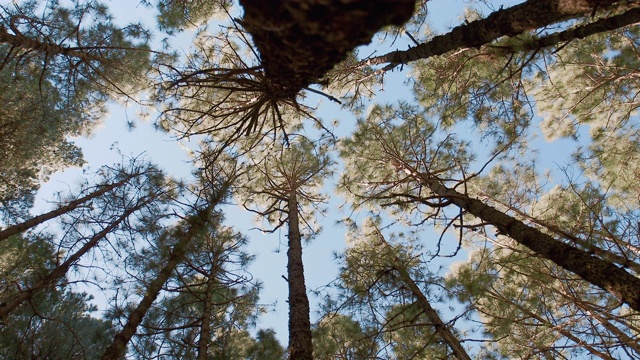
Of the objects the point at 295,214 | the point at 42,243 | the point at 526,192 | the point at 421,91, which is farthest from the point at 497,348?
the point at 42,243

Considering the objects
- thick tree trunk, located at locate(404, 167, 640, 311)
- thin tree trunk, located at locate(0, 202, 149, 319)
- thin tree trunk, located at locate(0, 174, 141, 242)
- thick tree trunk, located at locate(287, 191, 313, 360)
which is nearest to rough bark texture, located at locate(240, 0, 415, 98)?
thick tree trunk, located at locate(404, 167, 640, 311)

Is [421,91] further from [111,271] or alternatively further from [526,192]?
[111,271]

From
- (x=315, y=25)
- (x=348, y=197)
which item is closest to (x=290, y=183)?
(x=348, y=197)

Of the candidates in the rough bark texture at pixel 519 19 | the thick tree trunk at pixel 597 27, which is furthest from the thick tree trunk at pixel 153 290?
the thick tree trunk at pixel 597 27

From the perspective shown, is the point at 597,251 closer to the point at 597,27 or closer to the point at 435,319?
the point at 435,319

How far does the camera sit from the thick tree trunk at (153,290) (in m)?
4.10

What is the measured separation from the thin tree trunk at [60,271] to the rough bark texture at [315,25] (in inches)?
164

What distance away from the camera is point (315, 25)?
136 cm

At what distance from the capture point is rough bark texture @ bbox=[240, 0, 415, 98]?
1258mm

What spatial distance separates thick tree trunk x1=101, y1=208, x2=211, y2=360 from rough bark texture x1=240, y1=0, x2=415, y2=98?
3832 millimetres

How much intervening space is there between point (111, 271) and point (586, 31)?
22.1 feet

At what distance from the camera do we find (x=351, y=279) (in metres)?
6.49

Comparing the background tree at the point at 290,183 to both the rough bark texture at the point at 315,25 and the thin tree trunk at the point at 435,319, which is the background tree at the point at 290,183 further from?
the rough bark texture at the point at 315,25

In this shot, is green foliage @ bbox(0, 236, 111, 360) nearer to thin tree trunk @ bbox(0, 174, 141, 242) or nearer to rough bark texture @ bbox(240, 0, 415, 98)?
thin tree trunk @ bbox(0, 174, 141, 242)
